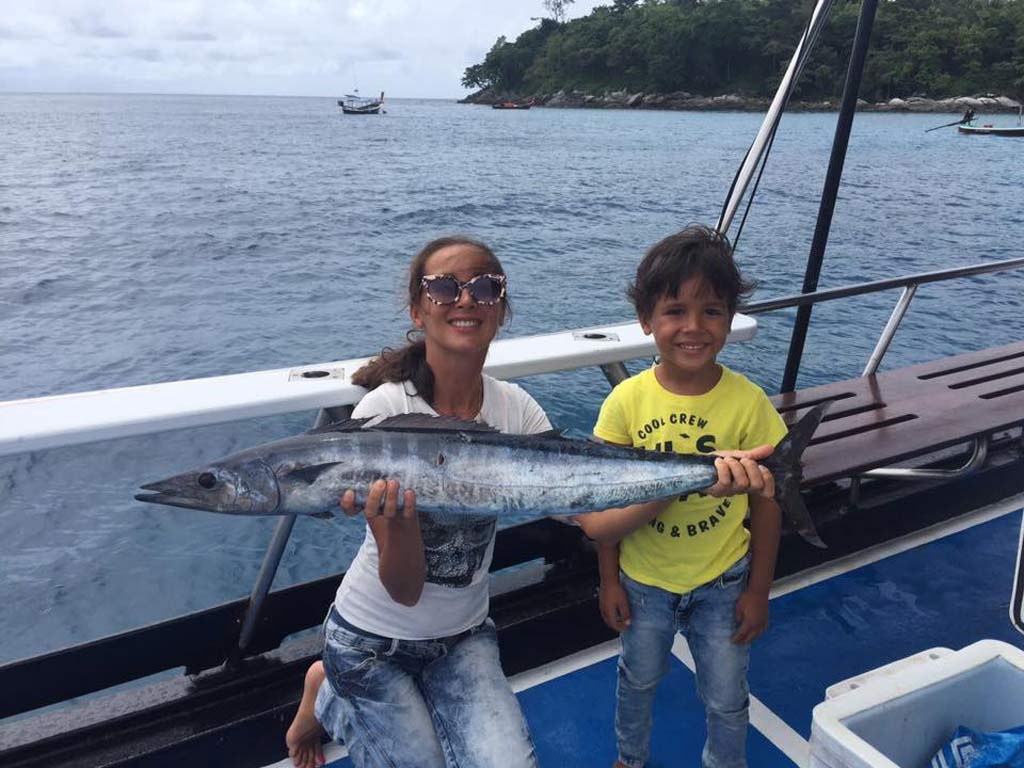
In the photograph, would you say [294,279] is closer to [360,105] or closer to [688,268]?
[688,268]

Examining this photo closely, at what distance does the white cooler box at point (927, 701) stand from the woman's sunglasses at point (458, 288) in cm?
137

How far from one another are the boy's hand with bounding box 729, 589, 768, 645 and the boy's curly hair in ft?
2.98

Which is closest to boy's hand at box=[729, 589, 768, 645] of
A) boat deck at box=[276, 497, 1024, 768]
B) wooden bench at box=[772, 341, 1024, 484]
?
boat deck at box=[276, 497, 1024, 768]

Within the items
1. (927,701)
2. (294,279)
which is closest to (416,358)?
(927,701)

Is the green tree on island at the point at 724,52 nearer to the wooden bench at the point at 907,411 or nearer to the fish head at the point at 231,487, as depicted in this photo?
the wooden bench at the point at 907,411

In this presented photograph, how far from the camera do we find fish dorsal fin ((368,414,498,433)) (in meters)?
1.97

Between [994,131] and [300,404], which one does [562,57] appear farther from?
[300,404]

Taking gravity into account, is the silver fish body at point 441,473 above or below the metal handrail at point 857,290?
above

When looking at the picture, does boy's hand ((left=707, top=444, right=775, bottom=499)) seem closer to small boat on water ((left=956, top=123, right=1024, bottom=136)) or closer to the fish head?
the fish head

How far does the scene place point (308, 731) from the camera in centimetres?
263

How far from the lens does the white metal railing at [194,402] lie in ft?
7.08

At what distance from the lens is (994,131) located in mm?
54969

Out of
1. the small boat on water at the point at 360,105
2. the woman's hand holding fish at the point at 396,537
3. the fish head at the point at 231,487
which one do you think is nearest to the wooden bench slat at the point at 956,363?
the woman's hand holding fish at the point at 396,537

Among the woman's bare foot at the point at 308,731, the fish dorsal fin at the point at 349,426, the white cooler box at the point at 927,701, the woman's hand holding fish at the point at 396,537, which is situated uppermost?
the fish dorsal fin at the point at 349,426
